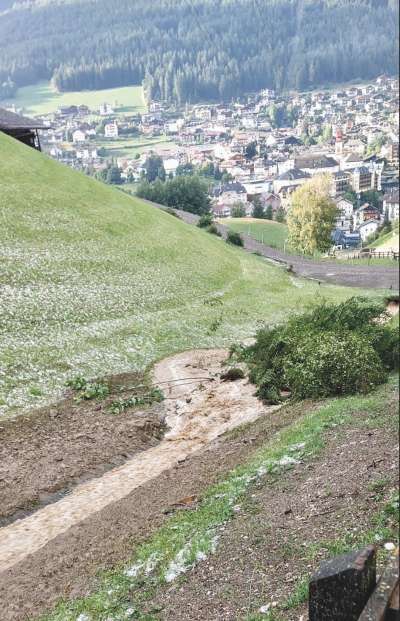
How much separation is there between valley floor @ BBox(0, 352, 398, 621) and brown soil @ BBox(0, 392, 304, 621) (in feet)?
0.12

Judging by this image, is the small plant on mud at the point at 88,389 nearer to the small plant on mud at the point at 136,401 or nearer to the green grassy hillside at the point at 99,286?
the green grassy hillside at the point at 99,286

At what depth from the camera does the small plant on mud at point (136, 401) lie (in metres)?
25.0

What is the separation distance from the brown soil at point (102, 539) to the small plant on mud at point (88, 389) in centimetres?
749

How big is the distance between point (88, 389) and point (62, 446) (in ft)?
15.9

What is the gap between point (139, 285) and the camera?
3906cm

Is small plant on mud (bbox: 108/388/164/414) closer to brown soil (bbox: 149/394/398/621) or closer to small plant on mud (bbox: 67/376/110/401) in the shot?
small plant on mud (bbox: 67/376/110/401)

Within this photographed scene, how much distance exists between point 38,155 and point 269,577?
47.4m

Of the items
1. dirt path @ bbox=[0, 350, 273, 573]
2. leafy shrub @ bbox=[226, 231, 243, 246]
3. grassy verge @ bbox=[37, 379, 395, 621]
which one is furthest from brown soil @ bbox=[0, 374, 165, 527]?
leafy shrub @ bbox=[226, 231, 243, 246]

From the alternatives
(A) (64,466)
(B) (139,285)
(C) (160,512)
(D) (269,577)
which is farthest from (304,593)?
(B) (139,285)

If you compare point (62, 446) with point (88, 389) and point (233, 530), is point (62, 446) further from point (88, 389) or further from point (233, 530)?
point (233, 530)

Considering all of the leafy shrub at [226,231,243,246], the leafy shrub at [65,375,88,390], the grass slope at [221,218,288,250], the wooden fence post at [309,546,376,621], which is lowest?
the grass slope at [221,218,288,250]

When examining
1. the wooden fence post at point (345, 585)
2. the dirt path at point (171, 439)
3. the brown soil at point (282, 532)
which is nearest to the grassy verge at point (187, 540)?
the brown soil at point (282, 532)

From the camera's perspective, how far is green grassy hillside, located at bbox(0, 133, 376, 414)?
29.1 metres

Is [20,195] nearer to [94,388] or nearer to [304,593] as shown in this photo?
[94,388]
